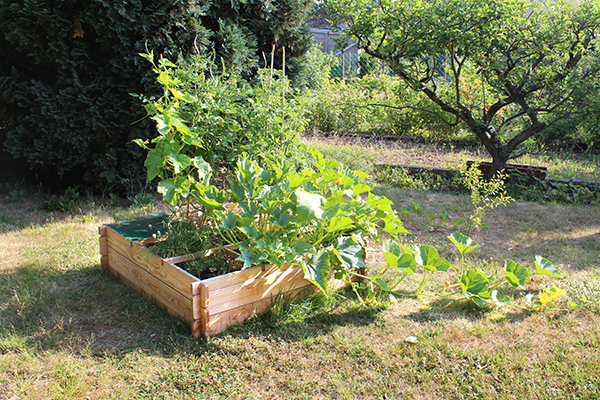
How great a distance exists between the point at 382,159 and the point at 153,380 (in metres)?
4.97

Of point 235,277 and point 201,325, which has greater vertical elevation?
point 235,277

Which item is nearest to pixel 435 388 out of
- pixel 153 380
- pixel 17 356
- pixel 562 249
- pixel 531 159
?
pixel 153 380

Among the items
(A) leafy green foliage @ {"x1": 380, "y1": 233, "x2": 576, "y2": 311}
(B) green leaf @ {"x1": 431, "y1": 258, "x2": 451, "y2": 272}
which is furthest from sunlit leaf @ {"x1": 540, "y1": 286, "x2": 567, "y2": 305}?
(B) green leaf @ {"x1": 431, "y1": 258, "x2": 451, "y2": 272}

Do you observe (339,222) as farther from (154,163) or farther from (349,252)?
(154,163)

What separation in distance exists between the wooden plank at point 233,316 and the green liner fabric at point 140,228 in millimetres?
809

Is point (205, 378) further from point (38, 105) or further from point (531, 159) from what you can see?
point (531, 159)

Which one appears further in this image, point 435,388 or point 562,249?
point 562,249

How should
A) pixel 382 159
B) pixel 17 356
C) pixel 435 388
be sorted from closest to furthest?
1. pixel 435 388
2. pixel 17 356
3. pixel 382 159

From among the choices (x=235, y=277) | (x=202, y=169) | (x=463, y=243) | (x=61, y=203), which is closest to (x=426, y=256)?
(x=463, y=243)

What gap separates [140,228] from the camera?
116 inches

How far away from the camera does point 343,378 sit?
1950 mm

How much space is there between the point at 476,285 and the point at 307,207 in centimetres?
108

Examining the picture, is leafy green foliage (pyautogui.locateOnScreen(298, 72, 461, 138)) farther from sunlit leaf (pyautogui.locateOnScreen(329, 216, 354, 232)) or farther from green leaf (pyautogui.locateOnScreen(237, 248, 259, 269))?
green leaf (pyautogui.locateOnScreen(237, 248, 259, 269))

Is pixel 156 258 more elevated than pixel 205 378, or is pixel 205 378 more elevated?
pixel 156 258
